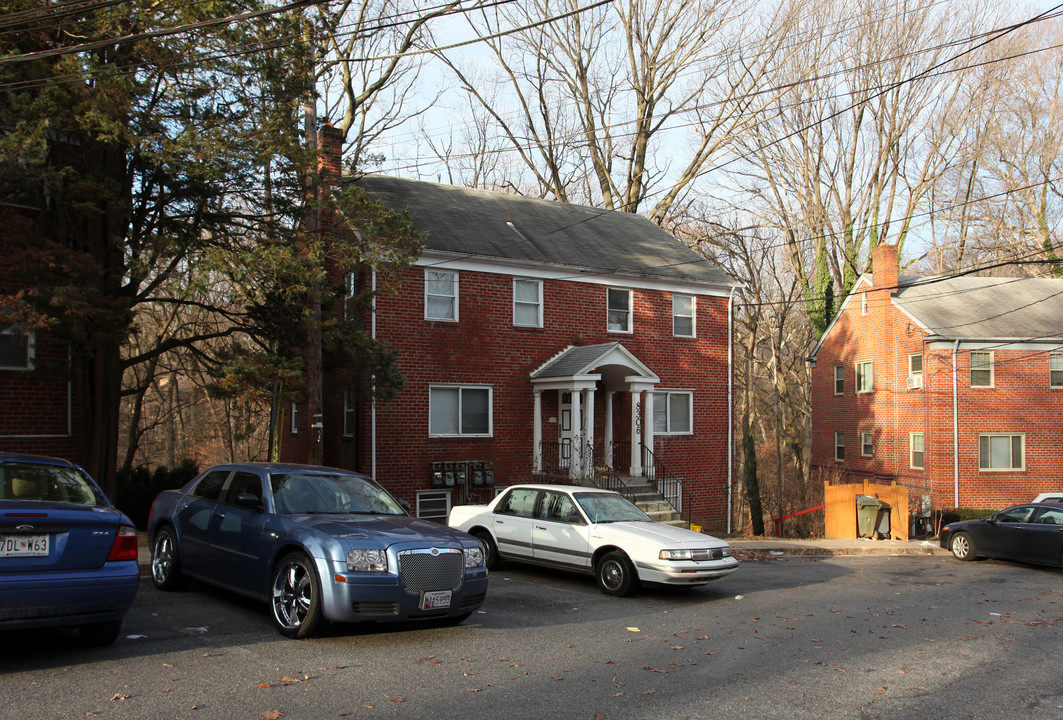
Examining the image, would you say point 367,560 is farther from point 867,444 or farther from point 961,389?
point 867,444

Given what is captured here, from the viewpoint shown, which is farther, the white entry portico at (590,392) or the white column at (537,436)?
the white column at (537,436)

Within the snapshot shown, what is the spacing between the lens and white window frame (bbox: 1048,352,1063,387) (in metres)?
29.9

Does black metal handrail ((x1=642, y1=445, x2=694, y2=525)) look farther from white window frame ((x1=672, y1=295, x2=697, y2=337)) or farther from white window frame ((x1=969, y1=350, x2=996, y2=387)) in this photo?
white window frame ((x1=969, y1=350, x2=996, y2=387))

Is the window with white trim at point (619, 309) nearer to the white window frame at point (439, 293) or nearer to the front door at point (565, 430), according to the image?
the front door at point (565, 430)

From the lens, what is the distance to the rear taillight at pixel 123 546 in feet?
21.6

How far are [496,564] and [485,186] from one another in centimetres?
2759

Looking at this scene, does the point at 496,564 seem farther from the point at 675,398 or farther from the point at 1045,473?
the point at 1045,473

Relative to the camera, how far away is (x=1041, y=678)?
288 inches

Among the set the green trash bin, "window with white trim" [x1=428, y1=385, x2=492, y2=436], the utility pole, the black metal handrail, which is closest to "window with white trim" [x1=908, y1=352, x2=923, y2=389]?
the green trash bin

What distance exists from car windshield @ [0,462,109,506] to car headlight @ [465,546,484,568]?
3239mm

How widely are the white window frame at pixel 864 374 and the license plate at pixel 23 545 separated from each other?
31483 mm

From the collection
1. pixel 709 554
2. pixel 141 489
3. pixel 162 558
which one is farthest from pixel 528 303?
pixel 162 558

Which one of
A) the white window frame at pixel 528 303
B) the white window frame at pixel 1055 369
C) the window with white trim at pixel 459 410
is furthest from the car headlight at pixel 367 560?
the white window frame at pixel 1055 369

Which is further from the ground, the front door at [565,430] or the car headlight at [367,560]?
the front door at [565,430]
